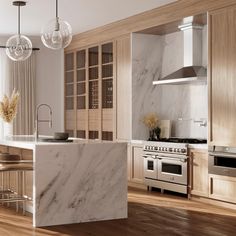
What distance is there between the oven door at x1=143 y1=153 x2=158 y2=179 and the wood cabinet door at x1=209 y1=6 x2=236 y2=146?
1339mm

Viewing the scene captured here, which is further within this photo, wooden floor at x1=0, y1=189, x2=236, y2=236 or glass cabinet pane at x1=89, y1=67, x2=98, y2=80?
glass cabinet pane at x1=89, y1=67, x2=98, y2=80

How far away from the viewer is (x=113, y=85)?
9203 mm

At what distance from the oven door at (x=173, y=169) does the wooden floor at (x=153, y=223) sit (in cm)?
56

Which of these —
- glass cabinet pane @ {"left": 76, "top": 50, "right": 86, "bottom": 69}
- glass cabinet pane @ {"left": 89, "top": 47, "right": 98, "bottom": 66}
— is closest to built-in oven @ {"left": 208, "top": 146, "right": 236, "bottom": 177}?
glass cabinet pane @ {"left": 89, "top": 47, "right": 98, "bottom": 66}

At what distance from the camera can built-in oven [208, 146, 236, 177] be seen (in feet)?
21.1

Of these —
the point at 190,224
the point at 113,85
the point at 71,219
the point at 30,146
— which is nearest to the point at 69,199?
the point at 71,219

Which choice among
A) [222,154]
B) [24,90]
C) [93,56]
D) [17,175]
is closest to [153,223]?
[222,154]

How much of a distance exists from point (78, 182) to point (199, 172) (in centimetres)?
215

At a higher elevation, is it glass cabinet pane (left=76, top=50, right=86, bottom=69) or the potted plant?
glass cabinet pane (left=76, top=50, right=86, bottom=69)

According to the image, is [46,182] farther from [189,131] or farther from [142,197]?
[189,131]

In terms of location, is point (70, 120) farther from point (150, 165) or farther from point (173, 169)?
point (173, 169)

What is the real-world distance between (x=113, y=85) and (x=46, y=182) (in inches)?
162

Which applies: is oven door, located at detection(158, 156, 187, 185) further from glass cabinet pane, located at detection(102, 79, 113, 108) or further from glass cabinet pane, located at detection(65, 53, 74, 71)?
glass cabinet pane, located at detection(65, 53, 74, 71)

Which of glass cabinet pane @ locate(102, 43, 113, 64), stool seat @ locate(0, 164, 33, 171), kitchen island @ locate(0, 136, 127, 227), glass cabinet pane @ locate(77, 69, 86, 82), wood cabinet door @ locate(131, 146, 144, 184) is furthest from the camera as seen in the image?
glass cabinet pane @ locate(77, 69, 86, 82)
